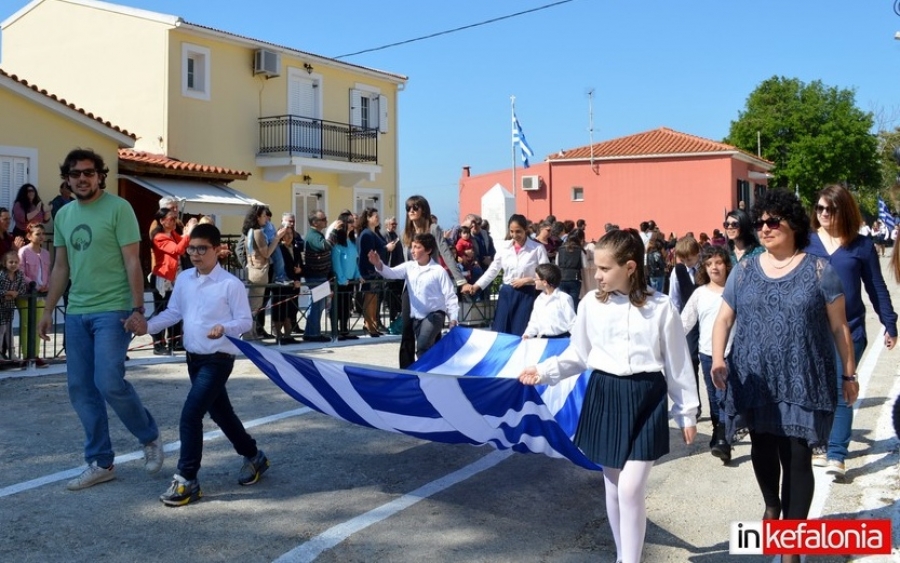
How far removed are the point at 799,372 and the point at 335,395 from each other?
2920 mm

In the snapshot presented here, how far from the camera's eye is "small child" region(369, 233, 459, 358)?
834 centimetres

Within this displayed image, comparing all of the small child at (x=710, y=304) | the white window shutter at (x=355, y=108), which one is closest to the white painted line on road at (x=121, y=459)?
the small child at (x=710, y=304)

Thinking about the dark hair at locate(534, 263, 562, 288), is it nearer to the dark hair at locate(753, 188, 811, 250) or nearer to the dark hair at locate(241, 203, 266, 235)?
the dark hair at locate(753, 188, 811, 250)

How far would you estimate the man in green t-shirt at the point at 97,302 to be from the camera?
19.2 ft

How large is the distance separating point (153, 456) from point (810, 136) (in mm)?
64423

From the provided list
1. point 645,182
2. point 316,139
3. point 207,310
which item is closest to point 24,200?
point 316,139

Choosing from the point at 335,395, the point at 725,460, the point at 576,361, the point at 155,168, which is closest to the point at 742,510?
the point at 725,460

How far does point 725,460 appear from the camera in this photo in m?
6.88

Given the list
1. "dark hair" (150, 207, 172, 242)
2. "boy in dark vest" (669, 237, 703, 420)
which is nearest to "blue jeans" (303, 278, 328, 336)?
"dark hair" (150, 207, 172, 242)

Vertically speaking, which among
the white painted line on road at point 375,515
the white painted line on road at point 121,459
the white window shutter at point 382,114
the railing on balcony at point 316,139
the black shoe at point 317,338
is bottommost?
the white painted line on road at point 375,515

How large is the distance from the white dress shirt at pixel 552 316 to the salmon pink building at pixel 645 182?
37316 mm

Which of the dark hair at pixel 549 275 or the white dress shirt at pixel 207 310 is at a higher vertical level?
the dark hair at pixel 549 275

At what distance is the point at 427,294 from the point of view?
836cm

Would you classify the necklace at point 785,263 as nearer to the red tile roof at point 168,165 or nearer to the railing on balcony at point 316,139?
the red tile roof at point 168,165
